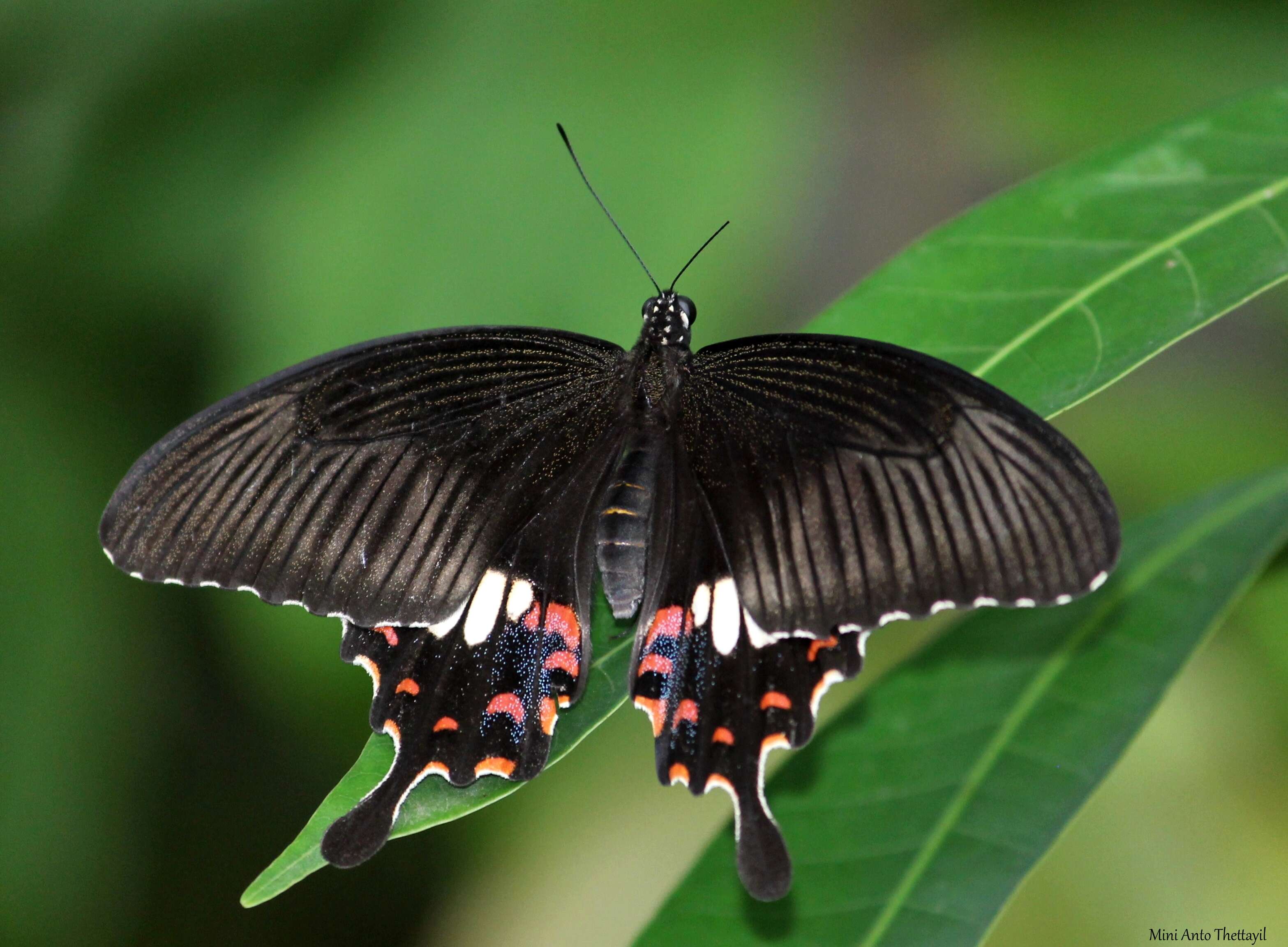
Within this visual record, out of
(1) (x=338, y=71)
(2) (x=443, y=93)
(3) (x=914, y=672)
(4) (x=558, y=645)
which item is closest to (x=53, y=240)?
(1) (x=338, y=71)

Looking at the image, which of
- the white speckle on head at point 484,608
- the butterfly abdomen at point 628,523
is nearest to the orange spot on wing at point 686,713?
the butterfly abdomen at point 628,523

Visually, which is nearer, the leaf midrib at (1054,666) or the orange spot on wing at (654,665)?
the orange spot on wing at (654,665)

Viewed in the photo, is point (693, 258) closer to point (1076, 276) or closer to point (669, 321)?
point (669, 321)

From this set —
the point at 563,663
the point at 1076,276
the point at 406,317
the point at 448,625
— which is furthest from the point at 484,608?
the point at 406,317

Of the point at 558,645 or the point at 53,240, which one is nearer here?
the point at 558,645

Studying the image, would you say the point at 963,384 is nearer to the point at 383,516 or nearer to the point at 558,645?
the point at 558,645

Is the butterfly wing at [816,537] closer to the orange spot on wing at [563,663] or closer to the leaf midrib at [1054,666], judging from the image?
the orange spot on wing at [563,663]

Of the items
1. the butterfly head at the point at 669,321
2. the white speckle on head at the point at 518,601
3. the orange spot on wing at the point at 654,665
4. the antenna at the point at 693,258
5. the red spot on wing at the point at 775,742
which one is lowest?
the red spot on wing at the point at 775,742
